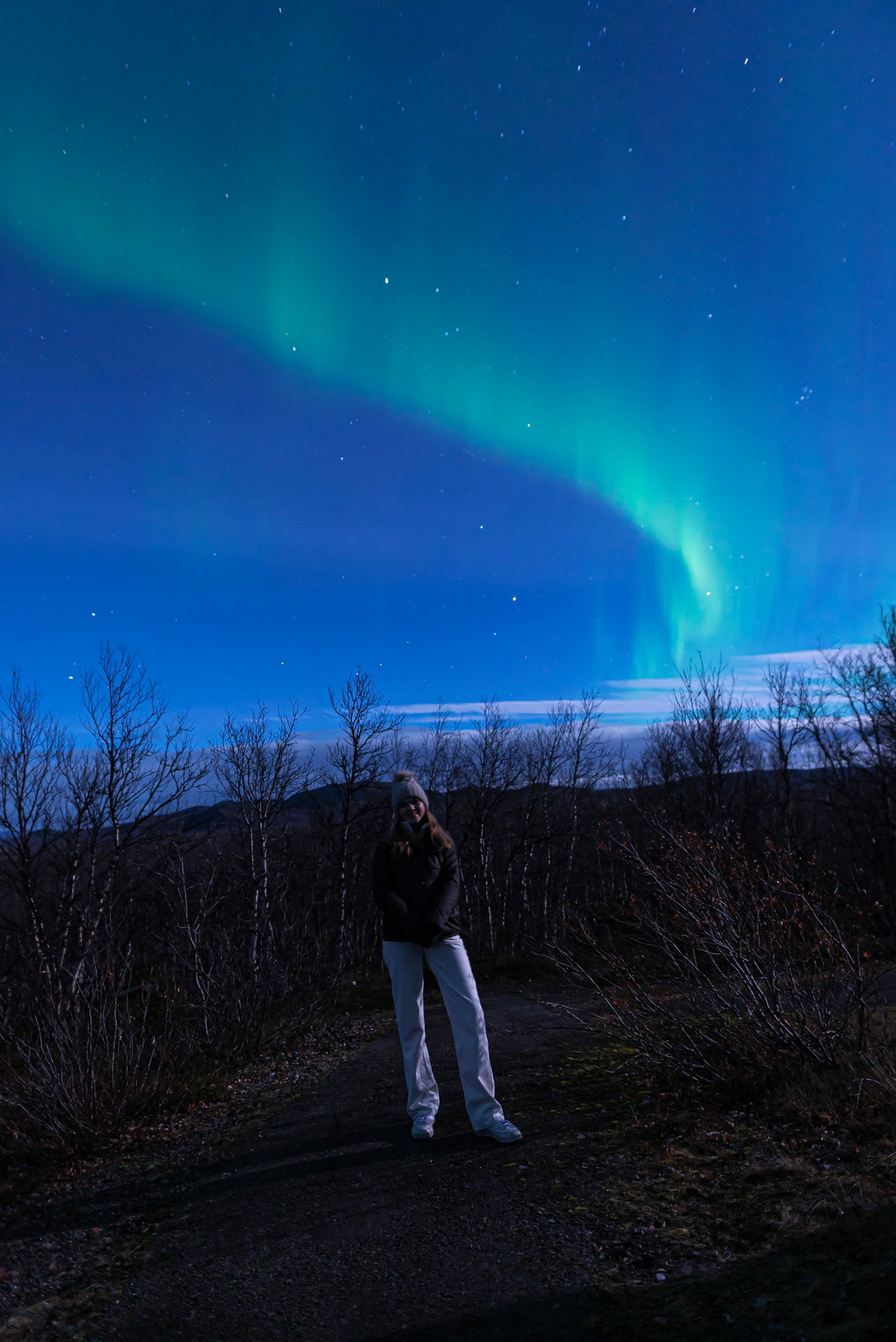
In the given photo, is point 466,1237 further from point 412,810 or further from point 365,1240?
point 412,810

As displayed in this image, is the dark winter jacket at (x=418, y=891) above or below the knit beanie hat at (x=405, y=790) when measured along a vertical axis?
below

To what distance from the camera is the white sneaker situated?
14.1 ft

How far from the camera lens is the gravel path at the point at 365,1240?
2828mm

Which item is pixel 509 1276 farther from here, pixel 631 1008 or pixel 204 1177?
pixel 631 1008

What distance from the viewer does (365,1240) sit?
3408 millimetres

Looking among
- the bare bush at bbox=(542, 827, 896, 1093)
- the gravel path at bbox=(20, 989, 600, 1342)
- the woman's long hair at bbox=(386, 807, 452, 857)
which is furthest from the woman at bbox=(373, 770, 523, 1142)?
the bare bush at bbox=(542, 827, 896, 1093)

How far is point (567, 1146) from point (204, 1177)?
7.10 ft

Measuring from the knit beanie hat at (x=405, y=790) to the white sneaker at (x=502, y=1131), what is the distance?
1.92 metres

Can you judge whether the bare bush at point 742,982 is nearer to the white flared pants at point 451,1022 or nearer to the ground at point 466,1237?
the ground at point 466,1237

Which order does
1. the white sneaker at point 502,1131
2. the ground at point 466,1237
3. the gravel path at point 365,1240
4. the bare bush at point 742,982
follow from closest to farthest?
1. the ground at point 466,1237
2. the gravel path at point 365,1240
3. the white sneaker at point 502,1131
4. the bare bush at point 742,982

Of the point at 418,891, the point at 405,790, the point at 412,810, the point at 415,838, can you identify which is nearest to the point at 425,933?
the point at 418,891

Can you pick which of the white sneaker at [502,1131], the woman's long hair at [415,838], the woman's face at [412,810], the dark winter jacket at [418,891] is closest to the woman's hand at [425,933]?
the dark winter jacket at [418,891]

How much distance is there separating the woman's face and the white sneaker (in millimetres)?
1843

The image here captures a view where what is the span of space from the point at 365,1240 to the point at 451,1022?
4.24ft
